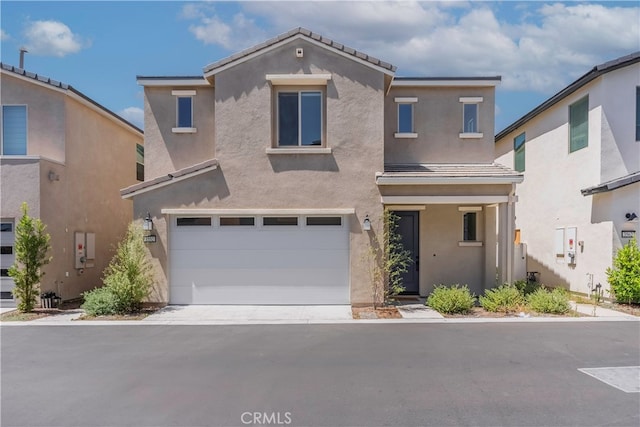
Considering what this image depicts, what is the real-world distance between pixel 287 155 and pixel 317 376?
732cm

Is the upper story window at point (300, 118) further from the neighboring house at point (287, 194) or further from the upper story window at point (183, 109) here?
the upper story window at point (183, 109)

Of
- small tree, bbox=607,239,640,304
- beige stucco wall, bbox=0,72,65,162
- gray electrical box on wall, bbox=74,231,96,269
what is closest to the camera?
small tree, bbox=607,239,640,304

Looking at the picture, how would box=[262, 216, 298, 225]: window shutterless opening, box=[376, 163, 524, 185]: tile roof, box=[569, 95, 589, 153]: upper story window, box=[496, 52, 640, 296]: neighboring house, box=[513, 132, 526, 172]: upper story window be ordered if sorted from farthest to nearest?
1. box=[513, 132, 526, 172]: upper story window
2. box=[569, 95, 589, 153]: upper story window
3. box=[496, 52, 640, 296]: neighboring house
4. box=[262, 216, 298, 225]: window shutterless opening
5. box=[376, 163, 524, 185]: tile roof

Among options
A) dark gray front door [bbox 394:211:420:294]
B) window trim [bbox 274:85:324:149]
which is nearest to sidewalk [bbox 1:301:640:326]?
dark gray front door [bbox 394:211:420:294]

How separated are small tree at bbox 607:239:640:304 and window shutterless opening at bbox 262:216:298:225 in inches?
354

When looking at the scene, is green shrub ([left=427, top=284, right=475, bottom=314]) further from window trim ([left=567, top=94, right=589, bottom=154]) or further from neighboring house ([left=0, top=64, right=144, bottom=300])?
neighboring house ([left=0, top=64, right=144, bottom=300])

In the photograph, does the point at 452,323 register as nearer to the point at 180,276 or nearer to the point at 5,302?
the point at 180,276

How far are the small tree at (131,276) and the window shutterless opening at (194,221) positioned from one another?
3.56 feet

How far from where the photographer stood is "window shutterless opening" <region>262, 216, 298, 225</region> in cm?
1269

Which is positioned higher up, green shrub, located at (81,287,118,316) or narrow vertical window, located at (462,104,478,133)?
narrow vertical window, located at (462,104,478,133)

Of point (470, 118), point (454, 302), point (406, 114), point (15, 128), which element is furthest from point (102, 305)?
point (470, 118)

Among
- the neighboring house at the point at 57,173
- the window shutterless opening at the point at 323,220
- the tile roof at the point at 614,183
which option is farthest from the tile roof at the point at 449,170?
the neighboring house at the point at 57,173

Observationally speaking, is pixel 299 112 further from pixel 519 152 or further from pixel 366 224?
pixel 519 152

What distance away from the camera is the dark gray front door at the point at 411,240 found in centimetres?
1445
